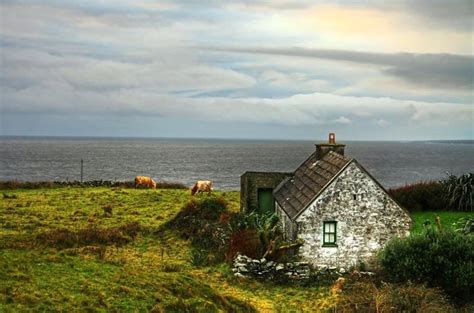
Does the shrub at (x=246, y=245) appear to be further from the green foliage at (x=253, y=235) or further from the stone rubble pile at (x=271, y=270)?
the stone rubble pile at (x=271, y=270)

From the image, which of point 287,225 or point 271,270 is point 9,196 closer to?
point 287,225

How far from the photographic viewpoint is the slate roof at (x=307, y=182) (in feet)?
81.6

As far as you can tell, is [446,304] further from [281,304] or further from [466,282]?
[281,304]

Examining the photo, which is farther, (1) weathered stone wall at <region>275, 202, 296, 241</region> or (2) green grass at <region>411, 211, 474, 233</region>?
(2) green grass at <region>411, 211, 474, 233</region>

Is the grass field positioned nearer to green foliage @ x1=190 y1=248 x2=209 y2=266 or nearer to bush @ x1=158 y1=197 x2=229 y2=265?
green foliage @ x1=190 y1=248 x2=209 y2=266

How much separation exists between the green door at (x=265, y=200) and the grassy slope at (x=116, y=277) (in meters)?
4.95

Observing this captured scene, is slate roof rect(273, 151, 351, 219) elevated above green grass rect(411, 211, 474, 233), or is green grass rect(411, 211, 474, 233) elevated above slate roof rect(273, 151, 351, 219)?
slate roof rect(273, 151, 351, 219)

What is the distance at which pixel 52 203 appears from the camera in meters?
40.4

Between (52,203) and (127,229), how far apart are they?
483 inches

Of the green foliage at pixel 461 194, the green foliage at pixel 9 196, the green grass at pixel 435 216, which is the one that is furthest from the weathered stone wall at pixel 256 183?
the green foliage at pixel 9 196

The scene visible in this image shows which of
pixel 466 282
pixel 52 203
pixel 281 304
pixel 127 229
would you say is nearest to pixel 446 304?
pixel 466 282

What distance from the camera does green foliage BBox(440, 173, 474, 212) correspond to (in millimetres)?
38156

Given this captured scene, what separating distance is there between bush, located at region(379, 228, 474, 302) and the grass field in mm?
3204

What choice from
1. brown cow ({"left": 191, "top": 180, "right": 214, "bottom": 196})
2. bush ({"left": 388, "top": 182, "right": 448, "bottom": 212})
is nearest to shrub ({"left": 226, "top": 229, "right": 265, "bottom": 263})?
bush ({"left": 388, "top": 182, "right": 448, "bottom": 212})
